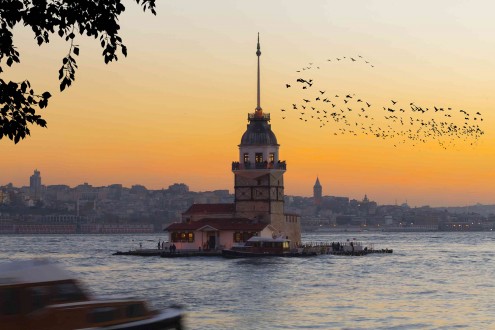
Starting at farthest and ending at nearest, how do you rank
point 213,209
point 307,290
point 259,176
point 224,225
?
point 213,209 < point 259,176 < point 224,225 < point 307,290

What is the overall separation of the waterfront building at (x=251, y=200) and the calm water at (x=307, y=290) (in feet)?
19.8

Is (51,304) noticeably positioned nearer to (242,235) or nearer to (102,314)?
(102,314)

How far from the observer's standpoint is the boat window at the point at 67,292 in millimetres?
25688

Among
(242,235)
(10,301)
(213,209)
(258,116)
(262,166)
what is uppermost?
(258,116)

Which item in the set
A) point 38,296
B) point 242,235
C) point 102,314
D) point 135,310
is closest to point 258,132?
point 242,235

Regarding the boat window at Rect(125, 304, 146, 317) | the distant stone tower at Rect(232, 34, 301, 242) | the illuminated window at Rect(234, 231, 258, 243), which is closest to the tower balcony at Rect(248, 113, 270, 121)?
the distant stone tower at Rect(232, 34, 301, 242)

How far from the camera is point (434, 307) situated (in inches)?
2232

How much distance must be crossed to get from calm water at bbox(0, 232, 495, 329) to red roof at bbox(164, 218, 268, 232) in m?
5.59

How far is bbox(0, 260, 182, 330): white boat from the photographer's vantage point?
81.8 ft

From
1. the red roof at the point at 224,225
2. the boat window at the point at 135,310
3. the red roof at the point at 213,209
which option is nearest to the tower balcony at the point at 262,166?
the red roof at the point at 213,209

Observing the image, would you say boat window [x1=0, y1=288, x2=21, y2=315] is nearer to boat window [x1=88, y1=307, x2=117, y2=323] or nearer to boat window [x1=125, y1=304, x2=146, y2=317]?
boat window [x1=88, y1=307, x2=117, y2=323]

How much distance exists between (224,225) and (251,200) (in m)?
4.24

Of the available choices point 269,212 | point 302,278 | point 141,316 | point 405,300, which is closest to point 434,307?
point 405,300

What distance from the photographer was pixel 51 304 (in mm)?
25453
